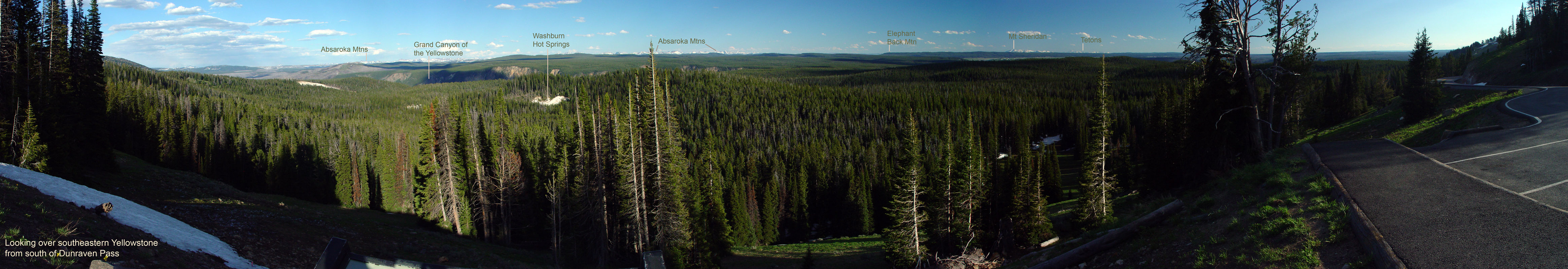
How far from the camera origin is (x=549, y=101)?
189375 mm

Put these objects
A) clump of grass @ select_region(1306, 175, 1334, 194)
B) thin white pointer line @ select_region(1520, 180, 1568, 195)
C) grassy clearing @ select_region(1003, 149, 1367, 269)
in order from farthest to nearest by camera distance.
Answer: clump of grass @ select_region(1306, 175, 1334, 194) < thin white pointer line @ select_region(1520, 180, 1568, 195) < grassy clearing @ select_region(1003, 149, 1367, 269)

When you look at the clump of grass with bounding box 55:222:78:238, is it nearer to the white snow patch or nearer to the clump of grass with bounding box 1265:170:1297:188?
the clump of grass with bounding box 1265:170:1297:188

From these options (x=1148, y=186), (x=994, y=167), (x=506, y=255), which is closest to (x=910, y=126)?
(x=994, y=167)

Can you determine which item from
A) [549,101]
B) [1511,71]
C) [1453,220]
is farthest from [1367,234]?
[549,101]

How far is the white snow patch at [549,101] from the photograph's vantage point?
18600 cm

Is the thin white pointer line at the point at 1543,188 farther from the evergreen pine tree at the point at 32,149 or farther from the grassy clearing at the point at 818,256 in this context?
the evergreen pine tree at the point at 32,149

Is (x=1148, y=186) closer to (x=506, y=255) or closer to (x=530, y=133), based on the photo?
(x=506, y=255)

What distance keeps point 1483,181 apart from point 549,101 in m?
200

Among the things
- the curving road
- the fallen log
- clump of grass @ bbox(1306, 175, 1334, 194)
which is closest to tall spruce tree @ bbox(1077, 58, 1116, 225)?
the curving road

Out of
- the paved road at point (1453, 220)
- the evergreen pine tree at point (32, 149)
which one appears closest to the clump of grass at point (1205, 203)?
the paved road at point (1453, 220)

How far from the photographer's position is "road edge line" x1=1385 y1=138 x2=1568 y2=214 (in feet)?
28.9

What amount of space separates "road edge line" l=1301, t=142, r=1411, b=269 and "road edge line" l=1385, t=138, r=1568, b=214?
9.5 inches

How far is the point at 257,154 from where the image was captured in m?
66.8

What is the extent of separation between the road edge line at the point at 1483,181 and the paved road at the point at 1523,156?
0.08 m
